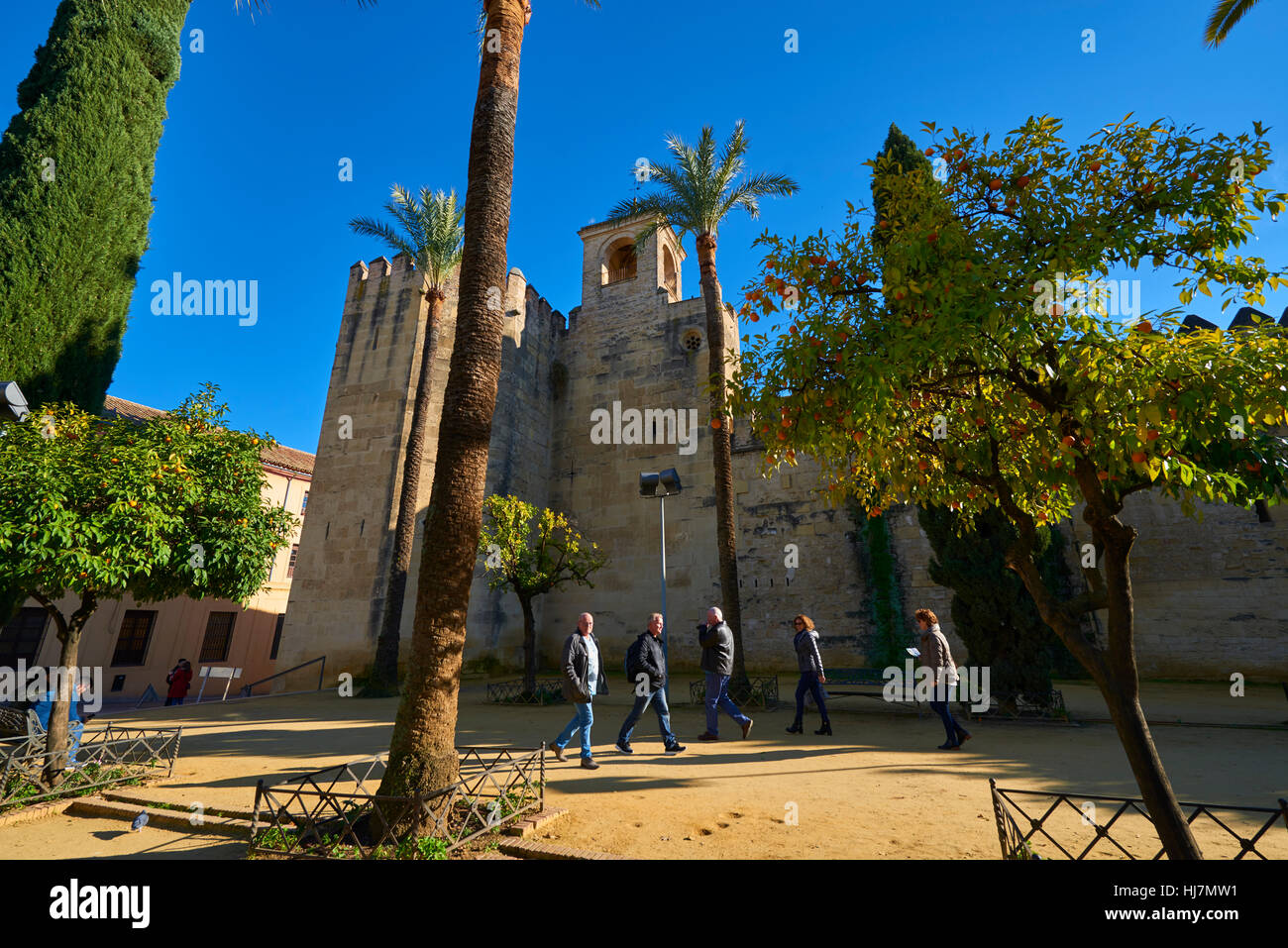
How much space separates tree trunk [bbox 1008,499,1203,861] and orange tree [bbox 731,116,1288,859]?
1cm

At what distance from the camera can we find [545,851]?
4.13m

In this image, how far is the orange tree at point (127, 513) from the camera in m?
5.85

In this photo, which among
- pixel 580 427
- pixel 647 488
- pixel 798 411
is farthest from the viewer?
pixel 580 427

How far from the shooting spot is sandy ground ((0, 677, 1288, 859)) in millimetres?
4527

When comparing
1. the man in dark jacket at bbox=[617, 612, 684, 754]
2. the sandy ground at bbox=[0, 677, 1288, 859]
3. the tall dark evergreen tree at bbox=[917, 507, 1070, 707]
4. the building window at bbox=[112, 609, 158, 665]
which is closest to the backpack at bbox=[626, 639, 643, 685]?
the man in dark jacket at bbox=[617, 612, 684, 754]

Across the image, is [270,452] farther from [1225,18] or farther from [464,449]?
[1225,18]

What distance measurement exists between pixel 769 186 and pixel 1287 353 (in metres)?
14.1

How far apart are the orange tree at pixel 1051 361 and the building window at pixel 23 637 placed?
2490 cm

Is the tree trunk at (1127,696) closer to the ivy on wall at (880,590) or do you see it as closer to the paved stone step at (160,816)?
the paved stone step at (160,816)

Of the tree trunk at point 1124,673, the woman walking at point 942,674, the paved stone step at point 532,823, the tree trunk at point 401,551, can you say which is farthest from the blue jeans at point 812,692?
the tree trunk at point 401,551

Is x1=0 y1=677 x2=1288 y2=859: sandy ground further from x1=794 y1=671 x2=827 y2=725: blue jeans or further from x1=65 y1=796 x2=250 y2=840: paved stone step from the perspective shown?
x1=794 y1=671 x2=827 y2=725: blue jeans
